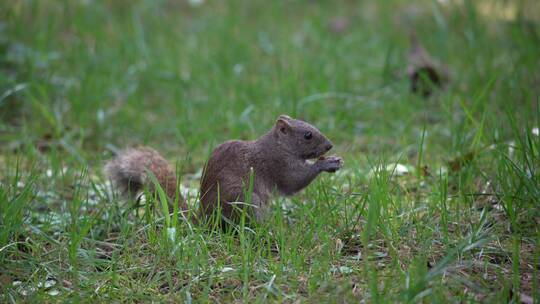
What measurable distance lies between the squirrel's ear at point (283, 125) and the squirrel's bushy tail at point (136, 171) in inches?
24.7

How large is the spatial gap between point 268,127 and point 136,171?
4.26ft

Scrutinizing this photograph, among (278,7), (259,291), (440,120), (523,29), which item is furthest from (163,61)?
(259,291)

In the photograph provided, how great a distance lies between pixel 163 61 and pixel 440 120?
259cm

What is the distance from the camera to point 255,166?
3.35 meters

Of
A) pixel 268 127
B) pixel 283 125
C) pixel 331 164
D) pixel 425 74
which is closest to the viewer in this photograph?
→ pixel 331 164

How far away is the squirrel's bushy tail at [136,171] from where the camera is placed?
134 inches

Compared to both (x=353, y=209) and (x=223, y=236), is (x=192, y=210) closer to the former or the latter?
(x=223, y=236)

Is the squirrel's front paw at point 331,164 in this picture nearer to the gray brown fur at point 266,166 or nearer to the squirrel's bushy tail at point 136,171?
the gray brown fur at point 266,166

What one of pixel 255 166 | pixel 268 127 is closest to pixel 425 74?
pixel 268 127

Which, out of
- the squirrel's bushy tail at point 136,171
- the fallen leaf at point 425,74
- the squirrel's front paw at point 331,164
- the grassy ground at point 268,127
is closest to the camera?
the grassy ground at point 268,127

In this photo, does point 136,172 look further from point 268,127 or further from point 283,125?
point 268,127

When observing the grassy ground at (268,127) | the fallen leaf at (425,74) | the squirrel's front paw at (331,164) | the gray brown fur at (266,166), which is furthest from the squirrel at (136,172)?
the fallen leaf at (425,74)

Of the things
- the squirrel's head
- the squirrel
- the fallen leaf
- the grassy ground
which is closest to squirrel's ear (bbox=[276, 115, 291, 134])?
the squirrel's head

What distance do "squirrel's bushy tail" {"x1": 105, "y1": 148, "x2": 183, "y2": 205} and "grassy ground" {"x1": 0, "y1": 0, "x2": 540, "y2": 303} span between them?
0.11m
